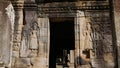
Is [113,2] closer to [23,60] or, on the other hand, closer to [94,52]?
[94,52]

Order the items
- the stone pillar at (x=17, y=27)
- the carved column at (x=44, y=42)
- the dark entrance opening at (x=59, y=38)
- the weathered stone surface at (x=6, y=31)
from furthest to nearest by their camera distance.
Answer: the dark entrance opening at (x=59, y=38) → the stone pillar at (x=17, y=27) → the carved column at (x=44, y=42) → the weathered stone surface at (x=6, y=31)

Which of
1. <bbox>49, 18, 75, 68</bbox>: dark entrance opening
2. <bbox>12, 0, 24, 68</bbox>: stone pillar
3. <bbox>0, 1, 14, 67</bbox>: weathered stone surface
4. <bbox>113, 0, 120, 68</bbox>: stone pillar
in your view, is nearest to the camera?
<bbox>113, 0, 120, 68</bbox>: stone pillar

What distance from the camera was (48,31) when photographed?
907 cm

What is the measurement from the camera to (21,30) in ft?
29.9

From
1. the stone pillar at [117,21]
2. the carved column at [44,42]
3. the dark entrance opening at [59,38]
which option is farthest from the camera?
the dark entrance opening at [59,38]

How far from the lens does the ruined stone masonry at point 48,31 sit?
869cm

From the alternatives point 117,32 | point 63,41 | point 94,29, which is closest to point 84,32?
point 94,29

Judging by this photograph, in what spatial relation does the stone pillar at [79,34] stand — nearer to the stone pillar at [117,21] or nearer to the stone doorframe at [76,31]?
the stone doorframe at [76,31]

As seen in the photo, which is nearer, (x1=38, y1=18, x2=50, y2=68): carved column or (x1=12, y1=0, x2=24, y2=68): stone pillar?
(x1=38, y1=18, x2=50, y2=68): carved column

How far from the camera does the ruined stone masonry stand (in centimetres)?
869

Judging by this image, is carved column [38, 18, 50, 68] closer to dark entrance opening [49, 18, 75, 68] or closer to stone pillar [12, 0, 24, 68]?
stone pillar [12, 0, 24, 68]

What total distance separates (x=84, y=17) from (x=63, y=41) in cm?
433

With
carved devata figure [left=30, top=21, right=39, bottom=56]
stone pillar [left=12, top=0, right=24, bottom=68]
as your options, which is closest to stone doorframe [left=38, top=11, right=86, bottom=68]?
carved devata figure [left=30, top=21, right=39, bottom=56]

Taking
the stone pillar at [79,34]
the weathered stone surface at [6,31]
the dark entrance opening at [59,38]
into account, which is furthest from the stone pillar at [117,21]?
the weathered stone surface at [6,31]
